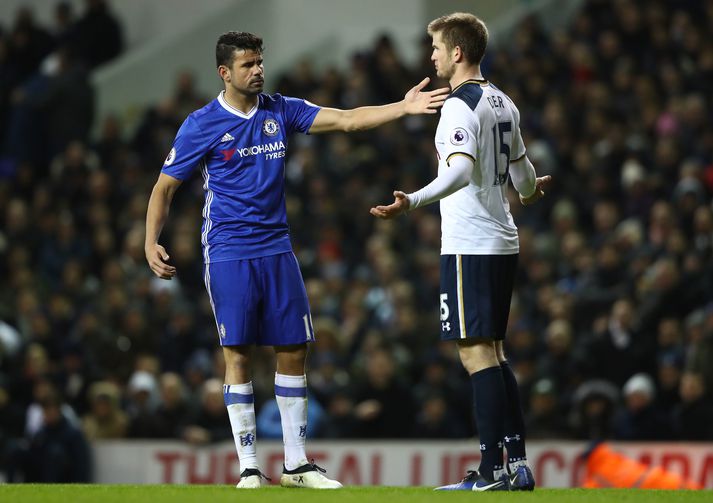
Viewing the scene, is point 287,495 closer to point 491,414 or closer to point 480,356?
point 491,414

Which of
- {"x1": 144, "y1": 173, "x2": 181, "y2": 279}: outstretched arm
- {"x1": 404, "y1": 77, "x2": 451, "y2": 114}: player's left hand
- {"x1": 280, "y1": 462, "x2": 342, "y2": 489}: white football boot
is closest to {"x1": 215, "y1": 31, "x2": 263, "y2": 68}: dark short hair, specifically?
{"x1": 144, "y1": 173, "x2": 181, "y2": 279}: outstretched arm

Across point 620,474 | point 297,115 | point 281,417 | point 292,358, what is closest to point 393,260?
point 620,474

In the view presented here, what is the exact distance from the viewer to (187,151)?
7.84 meters

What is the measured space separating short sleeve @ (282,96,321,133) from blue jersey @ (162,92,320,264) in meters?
0.16

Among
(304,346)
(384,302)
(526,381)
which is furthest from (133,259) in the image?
(304,346)

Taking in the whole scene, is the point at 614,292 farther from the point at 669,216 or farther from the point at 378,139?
the point at 378,139

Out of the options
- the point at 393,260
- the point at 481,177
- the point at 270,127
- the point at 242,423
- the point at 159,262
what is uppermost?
the point at 270,127

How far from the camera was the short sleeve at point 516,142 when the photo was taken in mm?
7691

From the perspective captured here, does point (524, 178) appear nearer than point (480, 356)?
No

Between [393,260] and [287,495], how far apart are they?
8422 millimetres

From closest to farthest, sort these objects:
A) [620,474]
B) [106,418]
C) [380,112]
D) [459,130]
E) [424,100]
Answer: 1. [459,130]
2. [424,100]
3. [380,112]
4. [620,474]
5. [106,418]

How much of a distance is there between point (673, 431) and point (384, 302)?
3724 millimetres

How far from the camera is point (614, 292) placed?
14.3 m

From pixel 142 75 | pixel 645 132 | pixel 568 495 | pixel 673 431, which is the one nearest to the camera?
pixel 568 495
